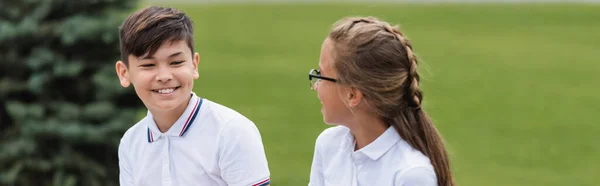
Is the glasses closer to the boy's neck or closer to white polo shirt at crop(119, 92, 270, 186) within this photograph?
white polo shirt at crop(119, 92, 270, 186)

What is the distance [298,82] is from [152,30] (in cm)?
893

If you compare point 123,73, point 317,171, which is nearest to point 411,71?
point 317,171

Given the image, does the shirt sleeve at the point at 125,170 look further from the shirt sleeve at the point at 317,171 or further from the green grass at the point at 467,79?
the green grass at the point at 467,79

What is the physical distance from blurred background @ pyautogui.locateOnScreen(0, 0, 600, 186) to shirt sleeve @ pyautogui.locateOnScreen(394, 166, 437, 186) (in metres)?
0.34

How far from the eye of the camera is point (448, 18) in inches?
679

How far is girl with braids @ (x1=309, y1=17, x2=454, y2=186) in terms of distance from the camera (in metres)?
3.05

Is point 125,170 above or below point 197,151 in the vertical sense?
below

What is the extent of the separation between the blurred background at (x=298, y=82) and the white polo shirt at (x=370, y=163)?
0.93ft

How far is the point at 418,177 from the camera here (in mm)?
3025

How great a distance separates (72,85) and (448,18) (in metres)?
11.6

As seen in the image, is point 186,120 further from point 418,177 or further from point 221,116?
point 418,177

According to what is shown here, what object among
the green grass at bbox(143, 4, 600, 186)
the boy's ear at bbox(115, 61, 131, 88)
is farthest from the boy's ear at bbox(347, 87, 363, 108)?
the green grass at bbox(143, 4, 600, 186)

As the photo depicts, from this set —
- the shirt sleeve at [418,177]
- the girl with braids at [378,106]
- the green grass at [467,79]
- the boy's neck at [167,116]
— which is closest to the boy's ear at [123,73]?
the boy's neck at [167,116]

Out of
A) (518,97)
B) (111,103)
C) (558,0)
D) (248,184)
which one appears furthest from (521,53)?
(248,184)
